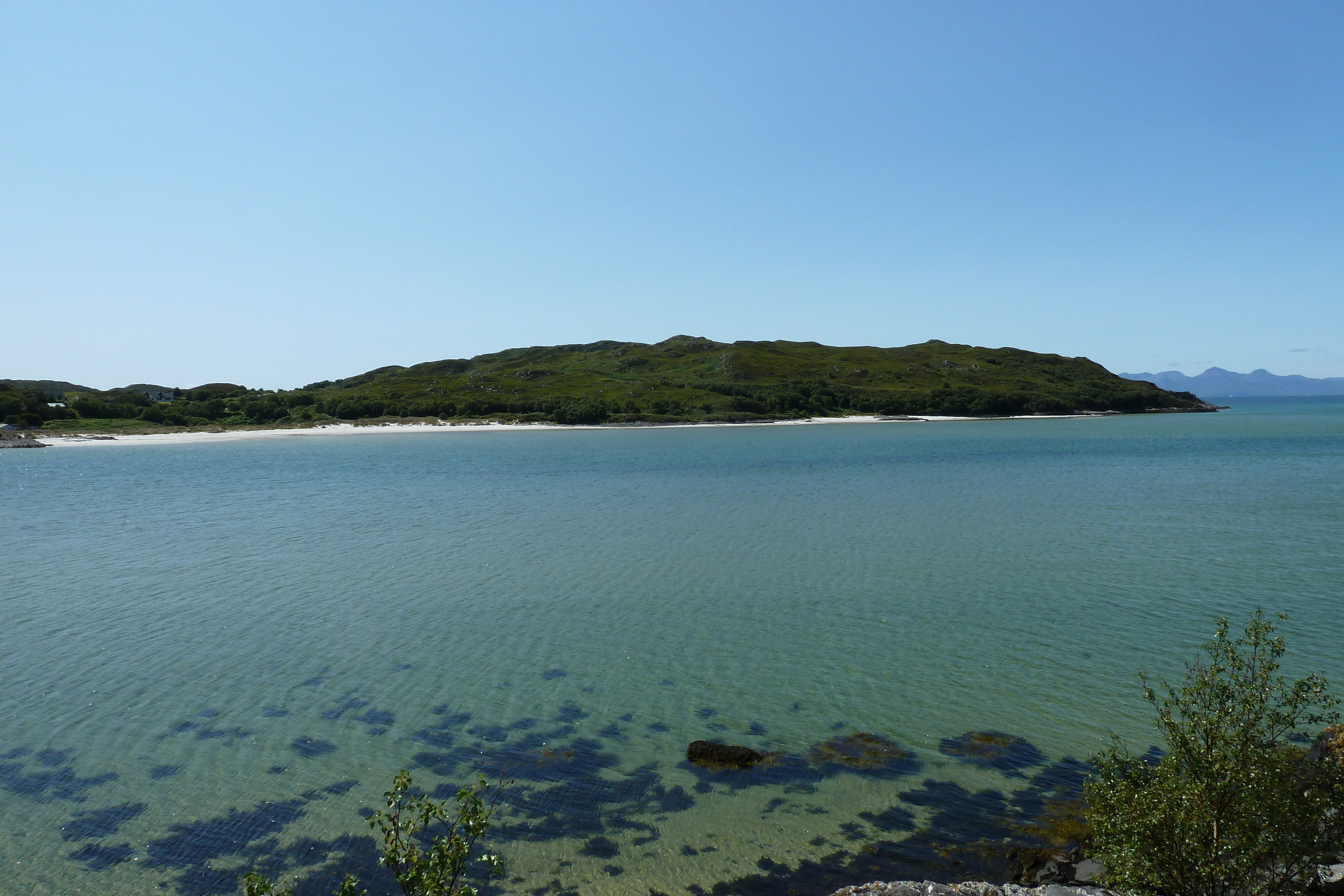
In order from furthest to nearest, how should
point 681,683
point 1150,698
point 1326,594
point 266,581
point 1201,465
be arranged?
point 1201,465 < point 266,581 < point 1326,594 < point 681,683 < point 1150,698

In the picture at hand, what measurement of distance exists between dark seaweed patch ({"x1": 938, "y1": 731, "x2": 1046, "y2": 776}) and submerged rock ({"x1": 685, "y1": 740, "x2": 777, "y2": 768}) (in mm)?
3265

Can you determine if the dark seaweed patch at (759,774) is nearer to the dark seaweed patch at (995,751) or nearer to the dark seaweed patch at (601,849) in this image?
the dark seaweed patch at (601,849)

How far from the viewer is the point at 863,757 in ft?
42.9

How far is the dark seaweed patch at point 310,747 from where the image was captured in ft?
44.0

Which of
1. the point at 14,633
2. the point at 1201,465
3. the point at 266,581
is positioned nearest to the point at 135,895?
the point at 14,633

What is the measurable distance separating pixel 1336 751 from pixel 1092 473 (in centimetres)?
5304

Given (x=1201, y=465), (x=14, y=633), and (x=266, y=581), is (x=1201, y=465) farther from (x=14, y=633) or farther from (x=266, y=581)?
(x=14, y=633)

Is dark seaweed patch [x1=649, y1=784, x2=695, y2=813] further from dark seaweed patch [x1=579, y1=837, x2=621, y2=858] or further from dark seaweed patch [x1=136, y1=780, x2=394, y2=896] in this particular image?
dark seaweed patch [x1=136, y1=780, x2=394, y2=896]

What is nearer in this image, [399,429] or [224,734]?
[224,734]

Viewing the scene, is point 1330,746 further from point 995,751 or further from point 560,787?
point 560,787

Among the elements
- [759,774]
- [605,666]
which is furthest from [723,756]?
[605,666]

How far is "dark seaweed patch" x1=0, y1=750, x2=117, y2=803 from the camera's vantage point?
1202 centimetres

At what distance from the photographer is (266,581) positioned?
25969 millimetres

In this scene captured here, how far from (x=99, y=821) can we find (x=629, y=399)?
151 m
